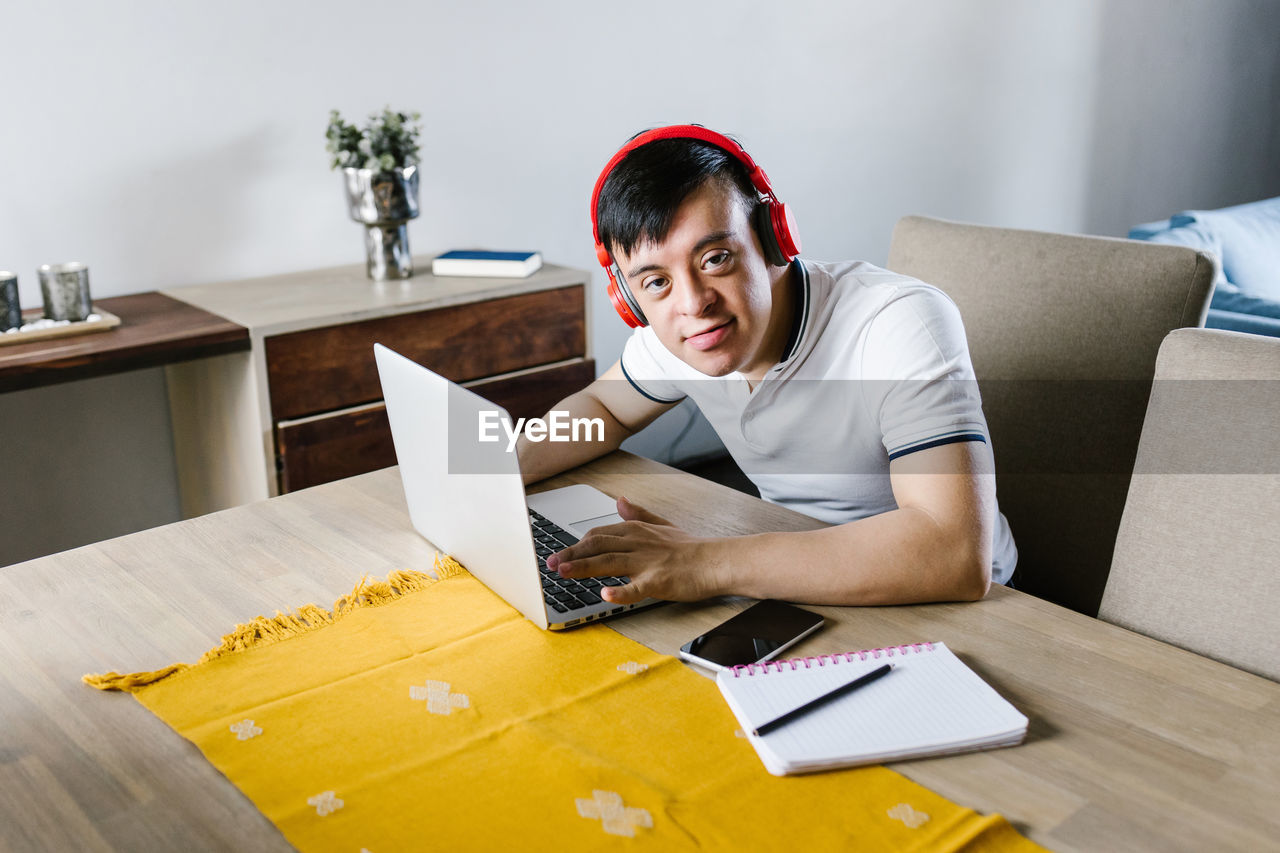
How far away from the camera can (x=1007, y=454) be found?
166cm

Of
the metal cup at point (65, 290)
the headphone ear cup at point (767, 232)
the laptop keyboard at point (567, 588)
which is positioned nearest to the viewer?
the laptop keyboard at point (567, 588)

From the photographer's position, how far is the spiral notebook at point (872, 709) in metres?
0.83

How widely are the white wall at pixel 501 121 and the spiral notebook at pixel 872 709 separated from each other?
6.33 feet

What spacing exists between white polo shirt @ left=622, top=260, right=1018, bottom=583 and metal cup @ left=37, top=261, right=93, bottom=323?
3.70 feet

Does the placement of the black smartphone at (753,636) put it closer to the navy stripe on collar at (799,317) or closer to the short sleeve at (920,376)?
A: the short sleeve at (920,376)

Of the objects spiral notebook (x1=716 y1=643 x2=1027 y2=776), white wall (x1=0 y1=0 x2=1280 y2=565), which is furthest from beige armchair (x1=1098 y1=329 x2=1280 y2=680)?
Result: white wall (x1=0 y1=0 x2=1280 y2=565)

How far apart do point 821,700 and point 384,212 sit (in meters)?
1.73

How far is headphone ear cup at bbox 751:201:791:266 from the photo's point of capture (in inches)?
51.1

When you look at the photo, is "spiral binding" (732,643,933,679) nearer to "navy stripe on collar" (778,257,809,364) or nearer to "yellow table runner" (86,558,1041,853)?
"yellow table runner" (86,558,1041,853)

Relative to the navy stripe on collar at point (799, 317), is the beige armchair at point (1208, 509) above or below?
below

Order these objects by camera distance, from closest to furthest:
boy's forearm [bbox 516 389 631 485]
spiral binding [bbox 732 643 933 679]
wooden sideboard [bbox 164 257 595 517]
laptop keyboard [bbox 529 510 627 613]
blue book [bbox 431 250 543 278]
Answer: spiral binding [bbox 732 643 933 679] → laptop keyboard [bbox 529 510 627 613] → boy's forearm [bbox 516 389 631 485] → wooden sideboard [bbox 164 257 595 517] → blue book [bbox 431 250 543 278]

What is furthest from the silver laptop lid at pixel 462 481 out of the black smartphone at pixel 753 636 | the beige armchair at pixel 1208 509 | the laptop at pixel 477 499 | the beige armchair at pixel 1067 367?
the beige armchair at pixel 1067 367

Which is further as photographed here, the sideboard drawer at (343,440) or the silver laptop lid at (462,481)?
the sideboard drawer at (343,440)

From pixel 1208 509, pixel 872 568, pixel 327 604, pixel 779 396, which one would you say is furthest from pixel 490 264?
pixel 1208 509
